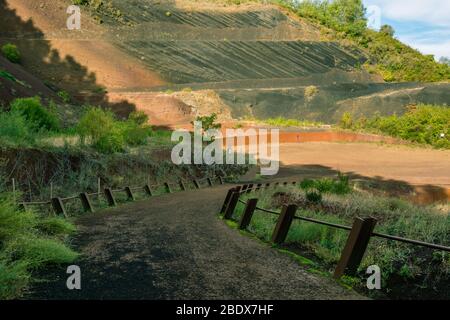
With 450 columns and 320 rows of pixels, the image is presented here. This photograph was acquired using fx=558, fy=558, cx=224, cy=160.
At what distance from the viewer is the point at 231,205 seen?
1487 cm

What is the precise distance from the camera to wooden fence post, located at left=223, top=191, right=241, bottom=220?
14800mm

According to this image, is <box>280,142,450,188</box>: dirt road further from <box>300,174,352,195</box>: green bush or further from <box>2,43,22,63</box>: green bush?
<box>2,43,22,63</box>: green bush

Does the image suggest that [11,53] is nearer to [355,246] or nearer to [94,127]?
[94,127]

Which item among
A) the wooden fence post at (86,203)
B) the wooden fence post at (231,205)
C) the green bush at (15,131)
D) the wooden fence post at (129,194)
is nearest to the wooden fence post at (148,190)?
the wooden fence post at (129,194)

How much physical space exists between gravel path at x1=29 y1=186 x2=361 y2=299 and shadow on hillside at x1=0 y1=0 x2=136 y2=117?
53560mm

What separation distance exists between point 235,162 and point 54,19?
57401mm

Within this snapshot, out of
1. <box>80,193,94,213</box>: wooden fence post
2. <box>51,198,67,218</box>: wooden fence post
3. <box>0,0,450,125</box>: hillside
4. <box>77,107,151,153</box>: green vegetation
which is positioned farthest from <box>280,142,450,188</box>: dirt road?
<box>51,198,67,218</box>: wooden fence post

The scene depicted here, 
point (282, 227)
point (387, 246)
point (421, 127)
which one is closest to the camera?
point (387, 246)

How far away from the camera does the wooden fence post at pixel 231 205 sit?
14800mm

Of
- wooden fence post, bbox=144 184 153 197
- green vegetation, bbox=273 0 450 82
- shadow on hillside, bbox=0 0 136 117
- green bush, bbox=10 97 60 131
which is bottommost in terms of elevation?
wooden fence post, bbox=144 184 153 197

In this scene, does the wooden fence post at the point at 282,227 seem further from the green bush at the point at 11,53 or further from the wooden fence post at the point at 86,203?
the green bush at the point at 11,53

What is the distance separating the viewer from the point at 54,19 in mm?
84875

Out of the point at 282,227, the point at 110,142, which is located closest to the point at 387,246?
the point at 282,227

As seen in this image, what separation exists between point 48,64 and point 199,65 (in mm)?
22959
